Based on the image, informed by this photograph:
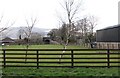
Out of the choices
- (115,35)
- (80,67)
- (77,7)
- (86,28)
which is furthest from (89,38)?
(80,67)

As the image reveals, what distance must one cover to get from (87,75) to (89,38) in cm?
6965

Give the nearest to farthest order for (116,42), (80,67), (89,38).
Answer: (80,67), (116,42), (89,38)

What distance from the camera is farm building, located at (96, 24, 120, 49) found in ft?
132

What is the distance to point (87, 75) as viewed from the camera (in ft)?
30.7

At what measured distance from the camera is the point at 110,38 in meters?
45.0

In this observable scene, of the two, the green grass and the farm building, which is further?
the farm building

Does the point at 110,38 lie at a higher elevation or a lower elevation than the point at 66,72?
higher

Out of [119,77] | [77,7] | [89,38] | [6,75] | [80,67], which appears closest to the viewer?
[119,77]

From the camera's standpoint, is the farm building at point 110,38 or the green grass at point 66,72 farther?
the farm building at point 110,38

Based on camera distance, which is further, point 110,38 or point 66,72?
point 110,38

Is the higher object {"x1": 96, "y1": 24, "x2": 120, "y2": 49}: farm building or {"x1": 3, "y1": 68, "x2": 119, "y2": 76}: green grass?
{"x1": 96, "y1": 24, "x2": 120, "y2": 49}: farm building

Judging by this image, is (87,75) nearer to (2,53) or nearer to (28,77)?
(28,77)

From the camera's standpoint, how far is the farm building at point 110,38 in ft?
132

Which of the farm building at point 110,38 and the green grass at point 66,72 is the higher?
the farm building at point 110,38
